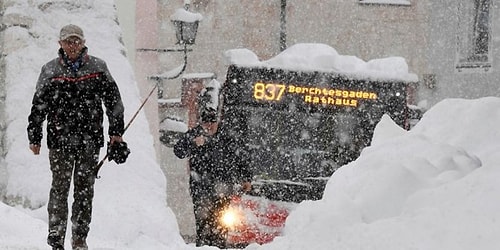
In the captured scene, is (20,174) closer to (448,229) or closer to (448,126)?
(448,126)

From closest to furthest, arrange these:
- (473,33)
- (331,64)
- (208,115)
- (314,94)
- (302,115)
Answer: (208,115)
(302,115)
(314,94)
(331,64)
(473,33)

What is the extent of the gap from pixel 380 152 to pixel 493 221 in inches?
72.9

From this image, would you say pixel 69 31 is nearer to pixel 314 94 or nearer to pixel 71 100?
pixel 71 100

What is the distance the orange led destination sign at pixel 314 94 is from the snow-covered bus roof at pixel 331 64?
27 centimetres

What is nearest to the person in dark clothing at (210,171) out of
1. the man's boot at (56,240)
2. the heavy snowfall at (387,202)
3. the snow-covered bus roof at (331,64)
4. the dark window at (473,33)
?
the heavy snowfall at (387,202)

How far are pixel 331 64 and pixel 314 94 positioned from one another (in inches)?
37.3

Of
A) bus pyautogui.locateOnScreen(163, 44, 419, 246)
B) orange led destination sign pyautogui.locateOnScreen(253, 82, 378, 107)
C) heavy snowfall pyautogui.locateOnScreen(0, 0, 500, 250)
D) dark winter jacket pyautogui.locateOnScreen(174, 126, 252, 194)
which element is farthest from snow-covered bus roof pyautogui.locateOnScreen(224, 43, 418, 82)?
dark winter jacket pyautogui.locateOnScreen(174, 126, 252, 194)

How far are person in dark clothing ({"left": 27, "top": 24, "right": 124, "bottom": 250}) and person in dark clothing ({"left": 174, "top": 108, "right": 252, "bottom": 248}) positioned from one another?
2.12 meters

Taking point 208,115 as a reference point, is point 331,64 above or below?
below

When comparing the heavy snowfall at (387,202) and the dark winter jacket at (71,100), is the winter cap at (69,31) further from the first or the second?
the heavy snowfall at (387,202)

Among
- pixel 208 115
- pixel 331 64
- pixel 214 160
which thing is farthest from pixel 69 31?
pixel 331 64

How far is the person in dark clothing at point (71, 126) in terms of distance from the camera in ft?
25.8

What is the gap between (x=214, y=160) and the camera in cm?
1009

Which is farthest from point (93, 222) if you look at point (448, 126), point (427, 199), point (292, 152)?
point (427, 199)
